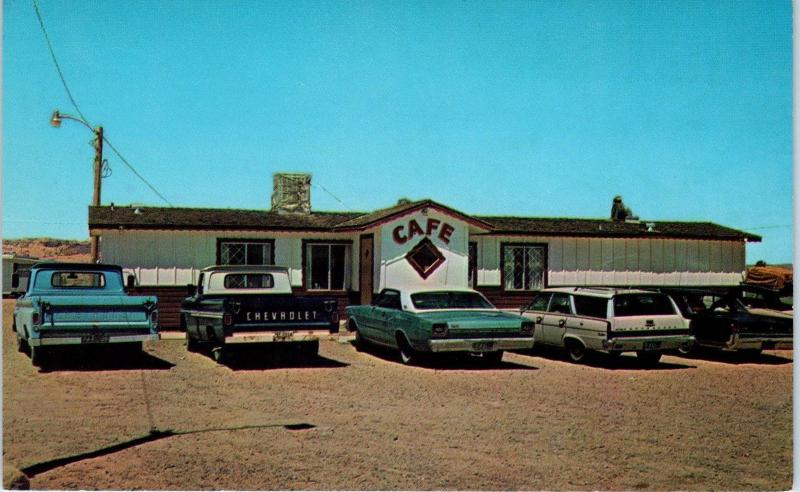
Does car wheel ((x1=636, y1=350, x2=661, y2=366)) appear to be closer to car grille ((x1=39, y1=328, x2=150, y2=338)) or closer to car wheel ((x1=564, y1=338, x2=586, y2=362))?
car wheel ((x1=564, y1=338, x2=586, y2=362))

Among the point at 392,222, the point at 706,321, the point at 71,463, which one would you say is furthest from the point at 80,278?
the point at 706,321

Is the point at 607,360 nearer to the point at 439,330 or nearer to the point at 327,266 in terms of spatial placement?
the point at 439,330

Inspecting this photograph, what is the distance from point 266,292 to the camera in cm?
1353

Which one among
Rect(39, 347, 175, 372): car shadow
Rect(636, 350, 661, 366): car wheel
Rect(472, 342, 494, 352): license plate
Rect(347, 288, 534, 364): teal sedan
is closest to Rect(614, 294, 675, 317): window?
Rect(636, 350, 661, 366): car wheel

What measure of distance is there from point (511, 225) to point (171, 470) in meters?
15.6

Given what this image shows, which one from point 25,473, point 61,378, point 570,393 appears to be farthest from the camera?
point 61,378

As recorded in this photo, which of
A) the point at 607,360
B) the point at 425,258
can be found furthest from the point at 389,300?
the point at 425,258

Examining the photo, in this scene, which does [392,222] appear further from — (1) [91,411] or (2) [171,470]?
(2) [171,470]

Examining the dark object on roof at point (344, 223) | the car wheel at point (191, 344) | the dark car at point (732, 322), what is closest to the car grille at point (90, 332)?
the car wheel at point (191, 344)

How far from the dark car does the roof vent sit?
31.5 feet

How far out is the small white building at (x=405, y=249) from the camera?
55.8ft

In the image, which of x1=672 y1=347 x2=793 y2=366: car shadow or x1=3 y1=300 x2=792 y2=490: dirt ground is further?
x1=672 y1=347 x2=793 y2=366: car shadow

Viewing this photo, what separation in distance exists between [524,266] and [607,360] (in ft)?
24.3

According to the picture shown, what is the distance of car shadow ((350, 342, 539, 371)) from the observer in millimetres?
11844
